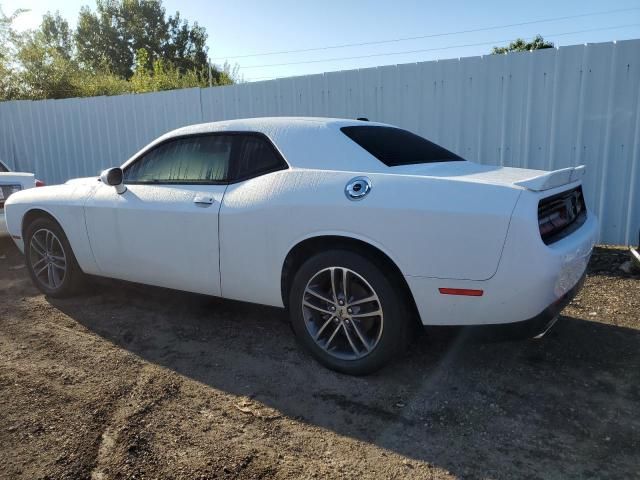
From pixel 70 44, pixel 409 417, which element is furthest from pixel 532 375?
pixel 70 44

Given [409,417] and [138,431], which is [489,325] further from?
[138,431]

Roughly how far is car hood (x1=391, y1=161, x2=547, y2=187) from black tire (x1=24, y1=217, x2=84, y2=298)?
10.3 feet

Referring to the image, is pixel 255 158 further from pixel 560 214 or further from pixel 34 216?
pixel 34 216

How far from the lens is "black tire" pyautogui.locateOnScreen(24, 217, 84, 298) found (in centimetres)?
460

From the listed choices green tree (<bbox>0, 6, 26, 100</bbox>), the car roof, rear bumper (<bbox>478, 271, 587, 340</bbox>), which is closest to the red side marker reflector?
rear bumper (<bbox>478, 271, 587, 340</bbox>)

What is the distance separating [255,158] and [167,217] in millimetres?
803

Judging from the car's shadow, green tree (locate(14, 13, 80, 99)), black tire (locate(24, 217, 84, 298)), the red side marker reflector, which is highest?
green tree (locate(14, 13, 80, 99))

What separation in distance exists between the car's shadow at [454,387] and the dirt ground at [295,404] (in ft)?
0.03

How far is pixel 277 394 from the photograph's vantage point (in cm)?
297

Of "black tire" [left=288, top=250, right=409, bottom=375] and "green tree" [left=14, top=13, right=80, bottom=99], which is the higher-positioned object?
"green tree" [left=14, top=13, right=80, bottom=99]

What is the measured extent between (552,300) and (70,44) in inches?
2218

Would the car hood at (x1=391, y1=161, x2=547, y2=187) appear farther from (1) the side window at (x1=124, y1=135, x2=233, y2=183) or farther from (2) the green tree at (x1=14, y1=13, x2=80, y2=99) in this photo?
(2) the green tree at (x1=14, y1=13, x2=80, y2=99)

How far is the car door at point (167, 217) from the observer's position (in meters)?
3.59

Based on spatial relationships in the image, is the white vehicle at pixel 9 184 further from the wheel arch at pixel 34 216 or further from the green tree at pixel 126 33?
the green tree at pixel 126 33
